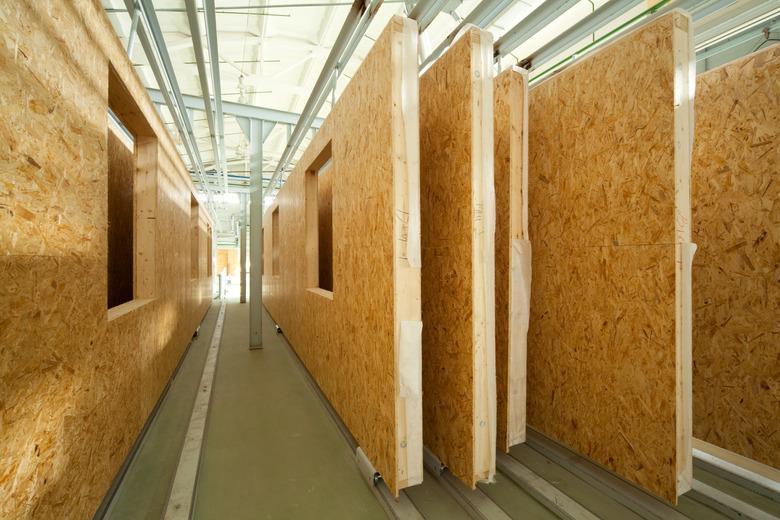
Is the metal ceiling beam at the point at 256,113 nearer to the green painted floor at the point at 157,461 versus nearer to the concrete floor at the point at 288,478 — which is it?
the green painted floor at the point at 157,461

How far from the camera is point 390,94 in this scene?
1.60m

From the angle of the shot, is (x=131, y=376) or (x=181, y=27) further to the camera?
(x=181, y=27)

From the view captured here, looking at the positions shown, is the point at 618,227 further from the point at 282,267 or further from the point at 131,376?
the point at 282,267

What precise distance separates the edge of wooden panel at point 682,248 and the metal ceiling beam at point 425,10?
Answer: 1.11 meters

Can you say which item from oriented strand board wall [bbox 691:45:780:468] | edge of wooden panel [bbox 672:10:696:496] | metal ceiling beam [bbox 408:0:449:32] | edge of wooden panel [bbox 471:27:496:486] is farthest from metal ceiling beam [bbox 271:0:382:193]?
oriented strand board wall [bbox 691:45:780:468]

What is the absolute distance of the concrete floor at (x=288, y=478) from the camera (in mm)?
1581

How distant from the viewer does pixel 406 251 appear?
161cm

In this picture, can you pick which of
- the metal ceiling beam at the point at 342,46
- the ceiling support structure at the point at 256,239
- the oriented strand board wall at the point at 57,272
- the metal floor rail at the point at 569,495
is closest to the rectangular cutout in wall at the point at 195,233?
the ceiling support structure at the point at 256,239

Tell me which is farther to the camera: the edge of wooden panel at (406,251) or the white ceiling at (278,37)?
the white ceiling at (278,37)

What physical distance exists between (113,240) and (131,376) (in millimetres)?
1571

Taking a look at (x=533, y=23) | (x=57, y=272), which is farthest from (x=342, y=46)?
(x=57, y=272)

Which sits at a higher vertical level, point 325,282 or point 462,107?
point 462,107

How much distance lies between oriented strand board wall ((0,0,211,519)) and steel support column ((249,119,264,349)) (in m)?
2.43

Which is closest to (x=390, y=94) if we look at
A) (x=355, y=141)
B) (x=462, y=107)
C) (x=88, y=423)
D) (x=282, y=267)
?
(x=462, y=107)
